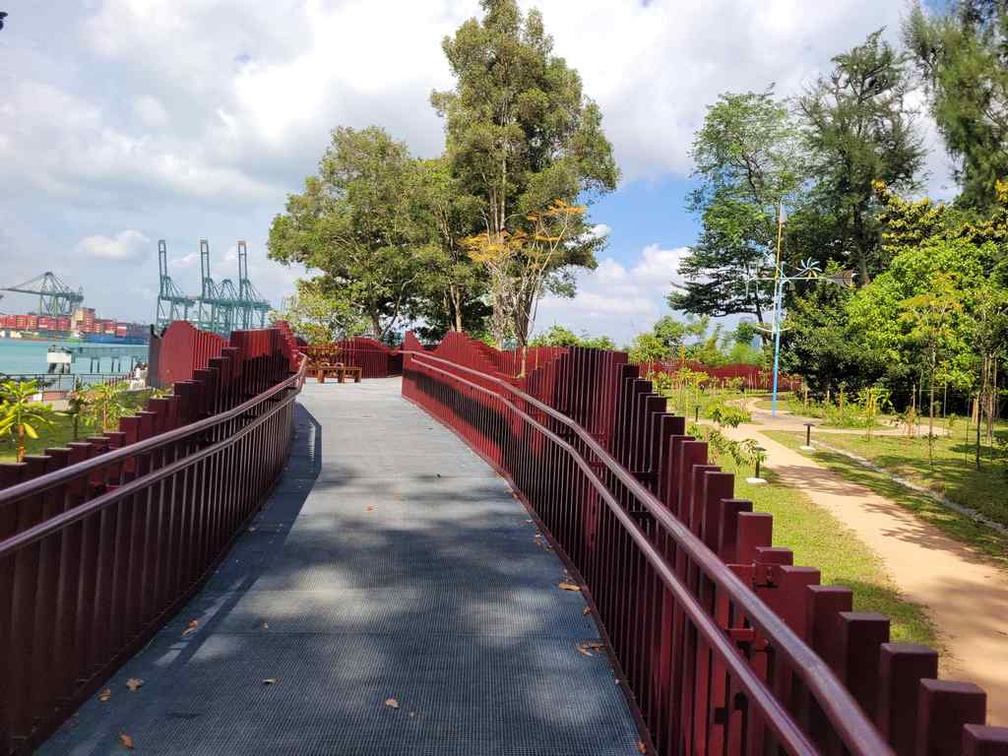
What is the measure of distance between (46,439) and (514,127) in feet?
94.6

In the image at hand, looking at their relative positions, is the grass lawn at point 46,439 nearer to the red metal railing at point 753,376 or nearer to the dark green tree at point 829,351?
the dark green tree at point 829,351

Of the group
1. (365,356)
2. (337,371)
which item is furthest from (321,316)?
(337,371)

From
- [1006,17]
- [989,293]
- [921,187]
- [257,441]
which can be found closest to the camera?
[257,441]

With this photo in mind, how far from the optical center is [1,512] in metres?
2.83

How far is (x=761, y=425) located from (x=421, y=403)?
37.3 feet

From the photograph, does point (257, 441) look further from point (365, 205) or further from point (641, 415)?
point (365, 205)

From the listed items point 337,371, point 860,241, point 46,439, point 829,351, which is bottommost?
point 46,439

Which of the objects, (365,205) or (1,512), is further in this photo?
(365,205)

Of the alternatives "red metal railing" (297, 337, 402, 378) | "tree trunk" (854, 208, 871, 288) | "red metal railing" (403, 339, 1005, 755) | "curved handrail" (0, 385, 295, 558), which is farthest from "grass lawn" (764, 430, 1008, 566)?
"tree trunk" (854, 208, 871, 288)

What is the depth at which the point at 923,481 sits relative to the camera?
513 inches

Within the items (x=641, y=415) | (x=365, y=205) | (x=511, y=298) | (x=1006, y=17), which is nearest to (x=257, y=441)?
(x=641, y=415)

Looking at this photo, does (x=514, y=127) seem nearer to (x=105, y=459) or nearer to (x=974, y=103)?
(x=974, y=103)

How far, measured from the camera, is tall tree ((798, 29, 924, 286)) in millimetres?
47594

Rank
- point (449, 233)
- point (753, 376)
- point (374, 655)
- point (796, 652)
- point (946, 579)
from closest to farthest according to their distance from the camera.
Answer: point (796, 652) < point (374, 655) < point (946, 579) < point (449, 233) < point (753, 376)
